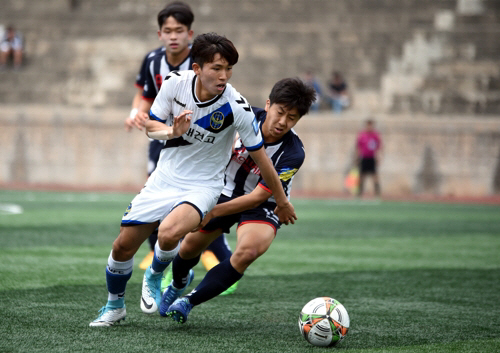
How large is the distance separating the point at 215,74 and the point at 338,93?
1791 cm

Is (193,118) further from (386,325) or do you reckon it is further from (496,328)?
(496,328)

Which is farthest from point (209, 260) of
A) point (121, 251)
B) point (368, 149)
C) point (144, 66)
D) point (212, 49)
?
point (368, 149)

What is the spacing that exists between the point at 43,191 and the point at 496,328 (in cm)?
1682

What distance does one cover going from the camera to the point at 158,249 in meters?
4.81

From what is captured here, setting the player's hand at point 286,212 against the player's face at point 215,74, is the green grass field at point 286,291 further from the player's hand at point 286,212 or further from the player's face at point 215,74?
the player's face at point 215,74

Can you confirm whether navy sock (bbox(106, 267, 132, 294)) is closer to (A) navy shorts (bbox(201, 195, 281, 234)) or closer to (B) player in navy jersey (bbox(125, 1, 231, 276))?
(A) navy shorts (bbox(201, 195, 281, 234))

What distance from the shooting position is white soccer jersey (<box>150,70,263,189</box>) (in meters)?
4.59

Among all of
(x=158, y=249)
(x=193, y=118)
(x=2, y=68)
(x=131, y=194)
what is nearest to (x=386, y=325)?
(x=158, y=249)

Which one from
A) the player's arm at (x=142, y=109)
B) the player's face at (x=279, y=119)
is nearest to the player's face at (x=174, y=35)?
the player's arm at (x=142, y=109)

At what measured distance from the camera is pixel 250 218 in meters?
5.14

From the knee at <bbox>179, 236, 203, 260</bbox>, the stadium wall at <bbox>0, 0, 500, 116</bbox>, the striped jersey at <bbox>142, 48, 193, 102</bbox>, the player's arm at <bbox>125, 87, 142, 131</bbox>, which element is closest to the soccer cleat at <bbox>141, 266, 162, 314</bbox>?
the knee at <bbox>179, 236, 203, 260</bbox>

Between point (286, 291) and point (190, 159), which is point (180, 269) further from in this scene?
point (286, 291)

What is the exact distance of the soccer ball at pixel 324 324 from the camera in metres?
4.35

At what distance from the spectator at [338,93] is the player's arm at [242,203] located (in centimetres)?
Answer: 1738
